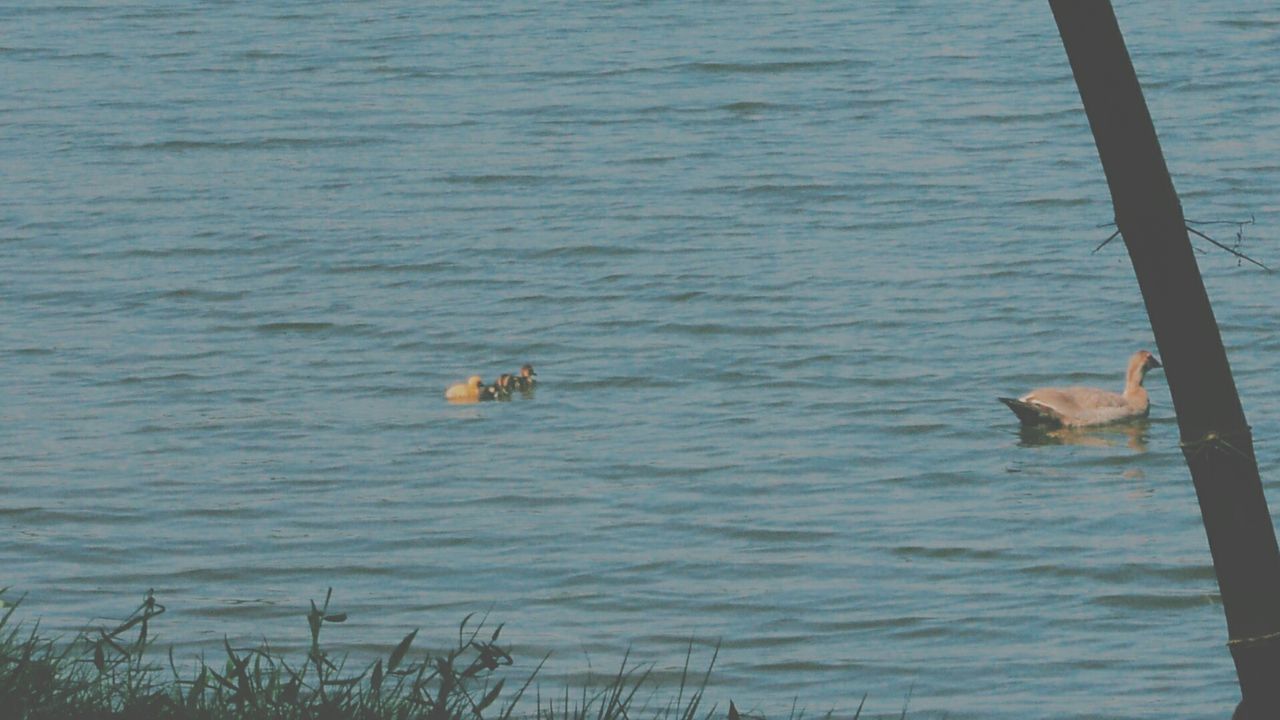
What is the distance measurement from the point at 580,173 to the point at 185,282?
4885 mm

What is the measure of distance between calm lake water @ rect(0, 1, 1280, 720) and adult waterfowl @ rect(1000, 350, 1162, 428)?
22 centimetres

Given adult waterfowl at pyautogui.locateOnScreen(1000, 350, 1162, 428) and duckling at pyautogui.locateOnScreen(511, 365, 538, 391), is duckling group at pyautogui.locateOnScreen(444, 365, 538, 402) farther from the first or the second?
adult waterfowl at pyautogui.locateOnScreen(1000, 350, 1162, 428)

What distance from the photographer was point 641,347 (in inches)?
607

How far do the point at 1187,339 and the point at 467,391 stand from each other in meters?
10.2

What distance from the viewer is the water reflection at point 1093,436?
1301cm

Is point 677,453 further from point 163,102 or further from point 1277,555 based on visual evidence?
point 163,102

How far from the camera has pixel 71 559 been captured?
34.7 ft

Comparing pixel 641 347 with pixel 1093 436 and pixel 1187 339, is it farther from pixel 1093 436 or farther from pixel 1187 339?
pixel 1187 339

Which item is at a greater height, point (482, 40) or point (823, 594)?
point (482, 40)

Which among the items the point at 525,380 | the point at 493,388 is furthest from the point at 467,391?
the point at 525,380

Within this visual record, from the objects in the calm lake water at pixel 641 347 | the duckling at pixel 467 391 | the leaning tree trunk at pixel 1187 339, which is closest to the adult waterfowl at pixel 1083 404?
the calm lake water at pixel 641 347

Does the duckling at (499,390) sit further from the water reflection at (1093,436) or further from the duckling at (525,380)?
the water reflection at (1093,436)

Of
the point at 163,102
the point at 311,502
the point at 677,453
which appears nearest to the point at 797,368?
the point at 677,453

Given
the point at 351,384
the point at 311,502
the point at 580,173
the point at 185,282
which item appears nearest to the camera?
the point at 311,502
